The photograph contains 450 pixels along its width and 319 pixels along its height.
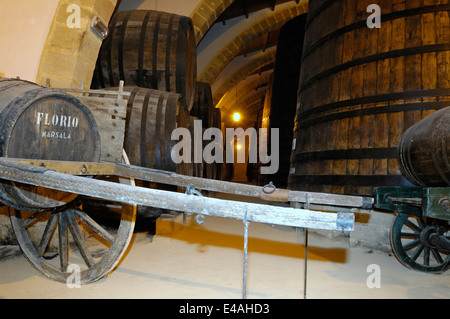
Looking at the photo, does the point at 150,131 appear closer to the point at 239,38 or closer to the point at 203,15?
the point at 203,15

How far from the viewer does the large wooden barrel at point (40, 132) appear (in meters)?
1.78

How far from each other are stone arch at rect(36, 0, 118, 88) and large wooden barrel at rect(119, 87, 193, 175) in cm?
67

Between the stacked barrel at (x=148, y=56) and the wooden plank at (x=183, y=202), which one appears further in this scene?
the stacked barrel at (x=148, y=56)

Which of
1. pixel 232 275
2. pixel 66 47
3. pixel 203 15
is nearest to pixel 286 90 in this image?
pixel 203 15

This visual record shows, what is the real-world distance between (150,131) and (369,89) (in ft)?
7.96

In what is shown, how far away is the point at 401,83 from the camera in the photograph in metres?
3.34

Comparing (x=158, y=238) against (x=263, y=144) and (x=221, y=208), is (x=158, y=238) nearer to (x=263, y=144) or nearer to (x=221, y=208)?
(x=221, y=208)

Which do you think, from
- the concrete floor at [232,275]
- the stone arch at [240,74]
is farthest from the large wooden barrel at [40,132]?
the stone arch at [240,74]

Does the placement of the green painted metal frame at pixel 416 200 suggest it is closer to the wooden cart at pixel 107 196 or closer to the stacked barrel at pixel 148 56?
the wooden cart at pixel 107 196

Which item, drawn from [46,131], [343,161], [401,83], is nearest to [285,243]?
[343,161]

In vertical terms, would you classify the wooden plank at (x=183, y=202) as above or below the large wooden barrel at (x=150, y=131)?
below

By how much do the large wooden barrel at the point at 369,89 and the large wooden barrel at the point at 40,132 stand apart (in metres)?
2.66

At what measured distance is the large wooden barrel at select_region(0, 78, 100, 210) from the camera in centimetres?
178

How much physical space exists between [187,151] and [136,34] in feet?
6.31
